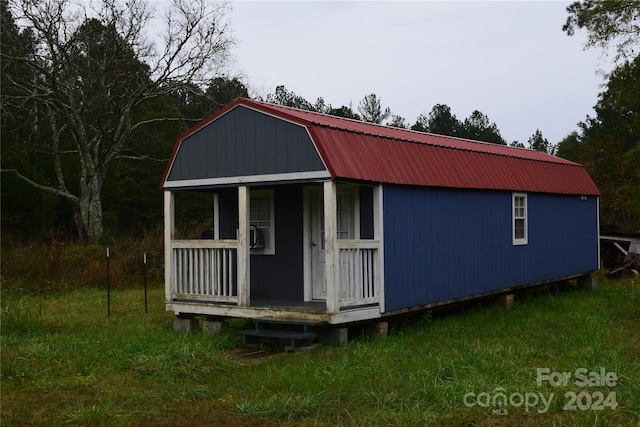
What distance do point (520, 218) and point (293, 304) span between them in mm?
5526

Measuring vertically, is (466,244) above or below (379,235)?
below

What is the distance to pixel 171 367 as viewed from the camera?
7.75m

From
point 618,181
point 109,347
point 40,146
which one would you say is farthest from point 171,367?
point 618,181

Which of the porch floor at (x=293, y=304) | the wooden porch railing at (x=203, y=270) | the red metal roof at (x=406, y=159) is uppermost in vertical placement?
the red metal roof at (x=406, y=159)

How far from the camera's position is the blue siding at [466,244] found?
410 inches

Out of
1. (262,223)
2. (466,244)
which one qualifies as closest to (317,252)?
(262,223)

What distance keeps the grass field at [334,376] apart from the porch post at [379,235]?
67 cm

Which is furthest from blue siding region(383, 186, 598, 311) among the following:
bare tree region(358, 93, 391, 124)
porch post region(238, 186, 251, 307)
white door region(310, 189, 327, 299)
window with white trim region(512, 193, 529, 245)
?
bare tree region(358, 93, 391, 124)

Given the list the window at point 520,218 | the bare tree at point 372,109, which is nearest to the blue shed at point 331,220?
the window at point 520,218

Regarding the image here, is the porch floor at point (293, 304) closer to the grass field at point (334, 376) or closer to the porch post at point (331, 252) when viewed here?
the porch post at point (331, 252)

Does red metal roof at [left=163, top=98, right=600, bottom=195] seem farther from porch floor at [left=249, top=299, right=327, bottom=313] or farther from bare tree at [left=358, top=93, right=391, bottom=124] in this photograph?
bare tree at [left=358, top=93, right=391, bottom=124]

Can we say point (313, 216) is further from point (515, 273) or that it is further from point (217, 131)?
point (515, 273)

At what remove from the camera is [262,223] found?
Result: 1182 cm

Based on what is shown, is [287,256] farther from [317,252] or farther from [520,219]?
[520,219]
